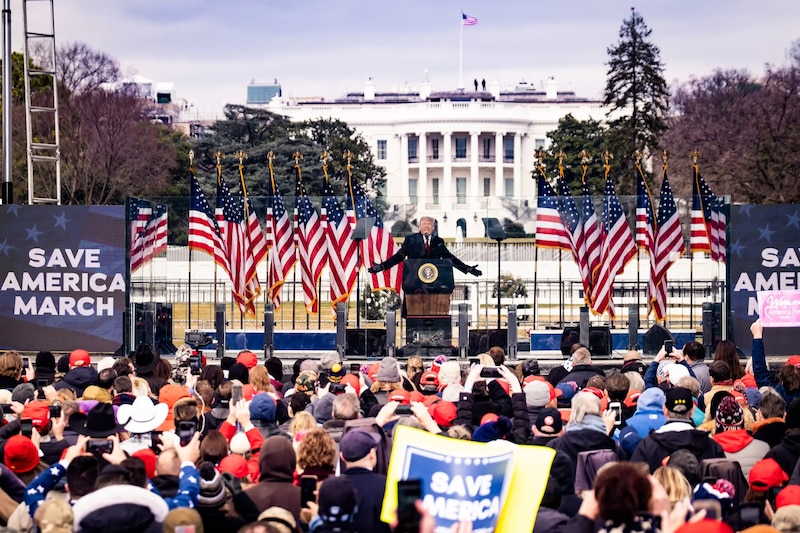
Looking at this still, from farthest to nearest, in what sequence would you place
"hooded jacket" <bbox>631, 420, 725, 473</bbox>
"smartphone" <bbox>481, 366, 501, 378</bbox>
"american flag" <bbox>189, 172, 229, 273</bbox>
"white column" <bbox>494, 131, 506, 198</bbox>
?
"white column" <bbox>494, 131, 506, 198</bbox> < "american flag" <bbox>189, 172, 229, 273</bbox> < "smartphone" <bbox>481, 366, 501, 378</bbox> < "hooded jacket" <bbox>631, 420, 725, 473</bbox>

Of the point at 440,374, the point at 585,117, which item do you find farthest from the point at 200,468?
the point at 585,117

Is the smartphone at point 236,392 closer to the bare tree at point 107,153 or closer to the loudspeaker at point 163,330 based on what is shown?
the loudspeaker at point 163,330

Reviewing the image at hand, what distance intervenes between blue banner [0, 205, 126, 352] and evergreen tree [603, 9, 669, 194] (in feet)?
168

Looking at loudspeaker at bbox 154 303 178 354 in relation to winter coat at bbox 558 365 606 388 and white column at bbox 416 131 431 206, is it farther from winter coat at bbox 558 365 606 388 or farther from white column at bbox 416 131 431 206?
A: white column at bbox 416 131 431 206

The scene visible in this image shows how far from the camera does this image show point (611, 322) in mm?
27109

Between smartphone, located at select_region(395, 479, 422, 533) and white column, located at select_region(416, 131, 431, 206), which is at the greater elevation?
white column, located at select_region(416, 131, 431, 206)

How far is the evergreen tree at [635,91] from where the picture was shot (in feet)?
238

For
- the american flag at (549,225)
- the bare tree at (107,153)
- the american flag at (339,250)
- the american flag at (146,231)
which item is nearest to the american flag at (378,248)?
the american flag at (339,250)

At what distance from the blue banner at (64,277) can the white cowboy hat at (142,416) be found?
44.2 ft

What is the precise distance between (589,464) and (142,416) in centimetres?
323

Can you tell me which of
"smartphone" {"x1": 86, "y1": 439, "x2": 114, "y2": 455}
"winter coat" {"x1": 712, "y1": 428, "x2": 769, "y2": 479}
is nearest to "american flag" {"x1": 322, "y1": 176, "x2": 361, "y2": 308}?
"winter coat" {"x1": 712, "y1": 428, "x2": 769, "y2": 479}

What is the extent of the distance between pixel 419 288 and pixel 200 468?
56.1 ft

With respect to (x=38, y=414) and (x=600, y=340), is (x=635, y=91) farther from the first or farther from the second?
(x=38, y=414)

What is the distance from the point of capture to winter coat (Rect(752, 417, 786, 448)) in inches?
404
